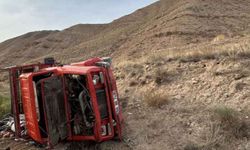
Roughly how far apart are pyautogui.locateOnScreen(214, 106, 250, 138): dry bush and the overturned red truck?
2150 millimetres

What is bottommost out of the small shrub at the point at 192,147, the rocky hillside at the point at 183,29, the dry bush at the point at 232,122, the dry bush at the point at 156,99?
the small shrub at the point at 192,147

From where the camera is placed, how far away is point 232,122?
590cm

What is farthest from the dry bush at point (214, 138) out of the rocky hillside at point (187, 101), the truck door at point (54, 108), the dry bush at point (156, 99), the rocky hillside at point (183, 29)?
the rocky hillside at point (183, 29)

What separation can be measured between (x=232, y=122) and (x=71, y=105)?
10.6ft

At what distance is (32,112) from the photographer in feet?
18.1

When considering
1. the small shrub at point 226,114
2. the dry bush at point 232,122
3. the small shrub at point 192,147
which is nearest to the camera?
the small shrub at point 192,147

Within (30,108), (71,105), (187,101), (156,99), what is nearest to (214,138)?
(187,101)

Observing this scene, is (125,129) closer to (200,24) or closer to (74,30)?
(200,24)

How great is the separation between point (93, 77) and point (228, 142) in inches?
112

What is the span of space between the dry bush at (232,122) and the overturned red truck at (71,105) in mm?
2150

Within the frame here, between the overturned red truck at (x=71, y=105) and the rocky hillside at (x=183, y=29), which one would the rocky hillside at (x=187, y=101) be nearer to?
the overturned red truck at (x=71, y=105)

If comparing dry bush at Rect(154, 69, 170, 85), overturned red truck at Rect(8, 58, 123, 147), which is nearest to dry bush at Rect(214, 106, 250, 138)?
overturned red truck at Rect(8, 58, 123, 147)

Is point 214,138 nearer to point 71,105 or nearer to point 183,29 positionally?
point 71,105

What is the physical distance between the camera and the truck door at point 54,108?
210 inches
